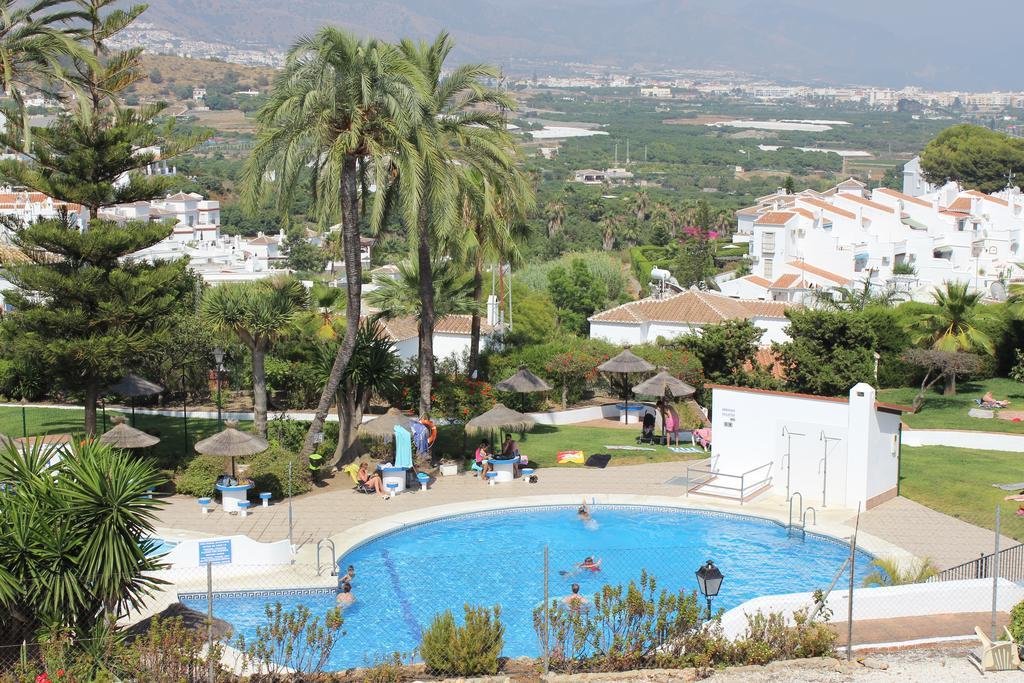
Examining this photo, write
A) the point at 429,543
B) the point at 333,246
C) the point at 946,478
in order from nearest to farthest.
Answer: the point at 429,543
the point at 946,478
the point at 333,246

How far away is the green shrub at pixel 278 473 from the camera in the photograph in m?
20.3

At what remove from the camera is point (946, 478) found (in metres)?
21.8

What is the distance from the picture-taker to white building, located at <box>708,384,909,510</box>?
65.1 feet

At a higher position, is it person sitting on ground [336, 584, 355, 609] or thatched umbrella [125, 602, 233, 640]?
thatched umbrella [125, 602, 233, 640]

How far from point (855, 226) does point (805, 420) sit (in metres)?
41.4

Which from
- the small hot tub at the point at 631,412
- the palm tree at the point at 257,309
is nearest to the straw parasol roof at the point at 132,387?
the palm tree at the point at 257,309

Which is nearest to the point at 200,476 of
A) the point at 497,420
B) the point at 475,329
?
the point at 497,420

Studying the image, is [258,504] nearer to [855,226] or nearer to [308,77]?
[308,77]

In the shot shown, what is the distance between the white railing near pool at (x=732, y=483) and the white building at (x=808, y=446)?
19 mm

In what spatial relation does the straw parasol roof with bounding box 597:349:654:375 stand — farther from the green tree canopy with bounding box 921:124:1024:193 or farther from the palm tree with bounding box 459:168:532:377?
the green tree canopy with bounding box 921:124:1024:193

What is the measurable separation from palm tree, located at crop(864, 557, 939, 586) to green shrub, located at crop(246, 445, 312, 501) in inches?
394

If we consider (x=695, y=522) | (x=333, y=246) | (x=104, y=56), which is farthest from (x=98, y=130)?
(x=333, y=246)

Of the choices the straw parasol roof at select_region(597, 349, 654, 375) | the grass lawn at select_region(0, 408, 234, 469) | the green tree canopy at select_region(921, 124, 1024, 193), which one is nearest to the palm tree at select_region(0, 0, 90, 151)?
the grass lawn at select_region(0, 408, 234, 469)

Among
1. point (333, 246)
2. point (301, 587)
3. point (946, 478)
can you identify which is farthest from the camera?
point (333, 246)
